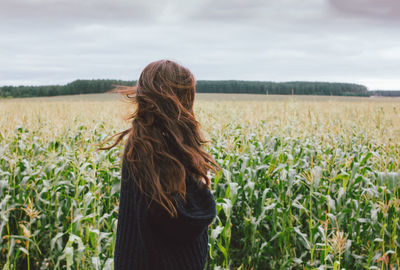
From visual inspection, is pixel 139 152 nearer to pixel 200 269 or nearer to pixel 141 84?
pixel 141 84

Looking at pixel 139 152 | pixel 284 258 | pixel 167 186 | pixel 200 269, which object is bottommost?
pixel 284 258

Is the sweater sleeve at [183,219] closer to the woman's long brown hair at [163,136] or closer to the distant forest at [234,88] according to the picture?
the woman's long brown hair at [163,136]

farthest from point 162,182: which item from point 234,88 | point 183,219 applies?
point 234,88

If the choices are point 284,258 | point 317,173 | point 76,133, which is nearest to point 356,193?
point 317,173

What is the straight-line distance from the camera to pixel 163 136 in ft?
6.04

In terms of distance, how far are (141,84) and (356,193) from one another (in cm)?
427

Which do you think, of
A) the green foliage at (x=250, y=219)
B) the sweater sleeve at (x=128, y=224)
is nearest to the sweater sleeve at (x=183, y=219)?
the sweater sleeve at (x=128, y=224)

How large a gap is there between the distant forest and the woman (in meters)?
55.9

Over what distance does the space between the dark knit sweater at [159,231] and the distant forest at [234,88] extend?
55931mm

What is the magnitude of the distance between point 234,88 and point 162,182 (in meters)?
64.2

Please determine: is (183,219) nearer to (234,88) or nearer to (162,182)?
(162,182)

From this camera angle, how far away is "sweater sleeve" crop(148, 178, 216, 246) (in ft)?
5.61

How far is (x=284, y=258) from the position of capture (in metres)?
4.18

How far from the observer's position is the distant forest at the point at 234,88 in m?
56.8
